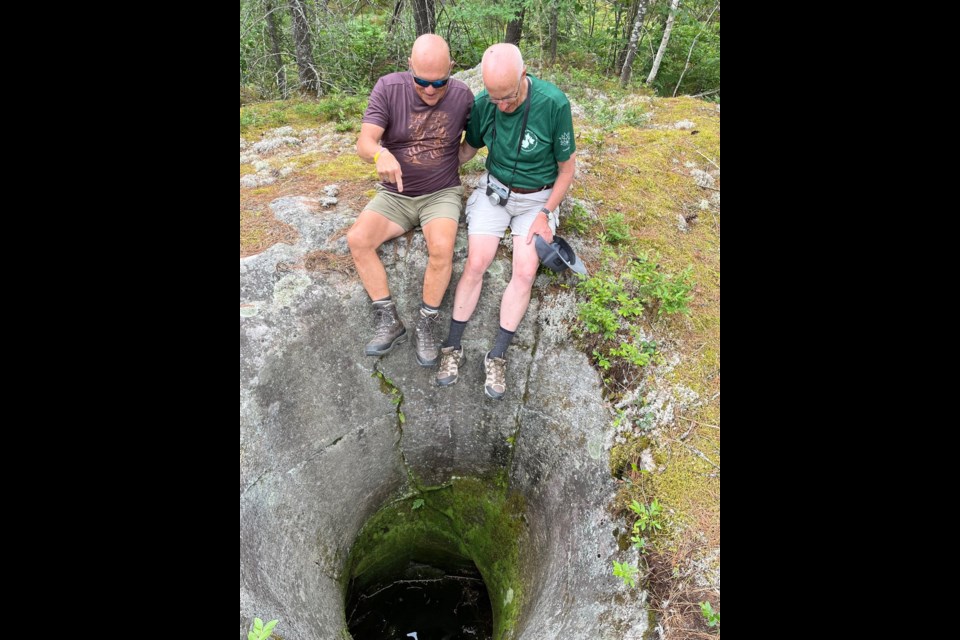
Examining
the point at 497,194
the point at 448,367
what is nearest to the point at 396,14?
the point at 497,194

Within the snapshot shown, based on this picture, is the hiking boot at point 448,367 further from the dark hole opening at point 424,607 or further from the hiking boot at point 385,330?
the dark hole opening at point 424,607

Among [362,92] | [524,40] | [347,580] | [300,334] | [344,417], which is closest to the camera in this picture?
[300,334]

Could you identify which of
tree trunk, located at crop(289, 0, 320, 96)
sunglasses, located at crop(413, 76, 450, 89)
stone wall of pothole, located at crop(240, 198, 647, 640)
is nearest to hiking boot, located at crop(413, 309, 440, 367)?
stone wall of pothole, located at crop(240, 198, 647, 640)

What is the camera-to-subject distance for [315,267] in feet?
14.9

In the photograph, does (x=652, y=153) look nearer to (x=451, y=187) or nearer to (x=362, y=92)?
(x=451, y=187)

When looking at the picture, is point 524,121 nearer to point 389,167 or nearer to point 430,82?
point 430,82

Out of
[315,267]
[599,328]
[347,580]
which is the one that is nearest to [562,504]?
[599,328]

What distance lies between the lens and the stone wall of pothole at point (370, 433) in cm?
402

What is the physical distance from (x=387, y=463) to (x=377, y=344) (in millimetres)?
1566

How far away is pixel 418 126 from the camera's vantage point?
12.8ft

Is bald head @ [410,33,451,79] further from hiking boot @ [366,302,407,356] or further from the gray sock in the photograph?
the gray sock

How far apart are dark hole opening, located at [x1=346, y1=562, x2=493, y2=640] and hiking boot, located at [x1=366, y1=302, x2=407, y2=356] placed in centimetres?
328

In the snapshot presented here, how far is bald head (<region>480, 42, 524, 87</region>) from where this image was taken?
3.40m

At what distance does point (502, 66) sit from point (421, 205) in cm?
129
